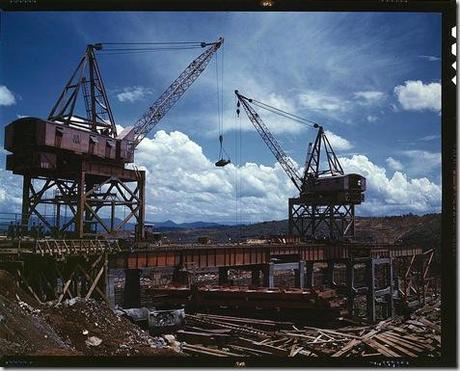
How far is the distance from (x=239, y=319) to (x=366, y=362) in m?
7.23

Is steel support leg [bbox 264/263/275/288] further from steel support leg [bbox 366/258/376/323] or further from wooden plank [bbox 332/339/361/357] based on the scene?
wooden plank [bbox 332/339/361/357]

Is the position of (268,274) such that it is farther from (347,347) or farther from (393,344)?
(393,344)

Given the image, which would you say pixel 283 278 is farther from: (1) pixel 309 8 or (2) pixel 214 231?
(2) pixel 214 231

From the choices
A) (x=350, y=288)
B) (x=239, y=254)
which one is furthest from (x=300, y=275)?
(x=239, y=254)

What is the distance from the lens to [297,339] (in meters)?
15.4

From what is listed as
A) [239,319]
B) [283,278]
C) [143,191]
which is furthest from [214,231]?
[239,319]

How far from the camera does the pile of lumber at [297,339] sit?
44.2ft

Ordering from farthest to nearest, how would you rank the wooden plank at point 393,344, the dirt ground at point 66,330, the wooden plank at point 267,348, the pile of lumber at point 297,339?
1. the wooden plank at point 267,348
2. the pile of lumber at point 297,339
3. the wooden plank at point 393,344
4. the dirt ground at point 66,330

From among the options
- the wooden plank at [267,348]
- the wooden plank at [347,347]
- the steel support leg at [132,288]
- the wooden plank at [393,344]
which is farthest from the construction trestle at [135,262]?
the wooden plank at [393,344]

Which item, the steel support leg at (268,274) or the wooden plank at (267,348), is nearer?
the wooden plank at (267,348)

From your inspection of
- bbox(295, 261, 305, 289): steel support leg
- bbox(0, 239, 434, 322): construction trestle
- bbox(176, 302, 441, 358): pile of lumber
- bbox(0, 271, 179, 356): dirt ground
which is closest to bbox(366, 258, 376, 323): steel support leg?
bbox(0, 239, 434, 322): construction trestle

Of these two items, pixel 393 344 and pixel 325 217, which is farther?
pixel 325 217

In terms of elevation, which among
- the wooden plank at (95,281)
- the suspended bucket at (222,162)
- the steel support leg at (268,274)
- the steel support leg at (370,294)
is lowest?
the steel support leg at (370,294)

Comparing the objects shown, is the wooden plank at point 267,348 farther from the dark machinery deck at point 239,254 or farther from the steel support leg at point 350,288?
the steel support leg at point 350,288
